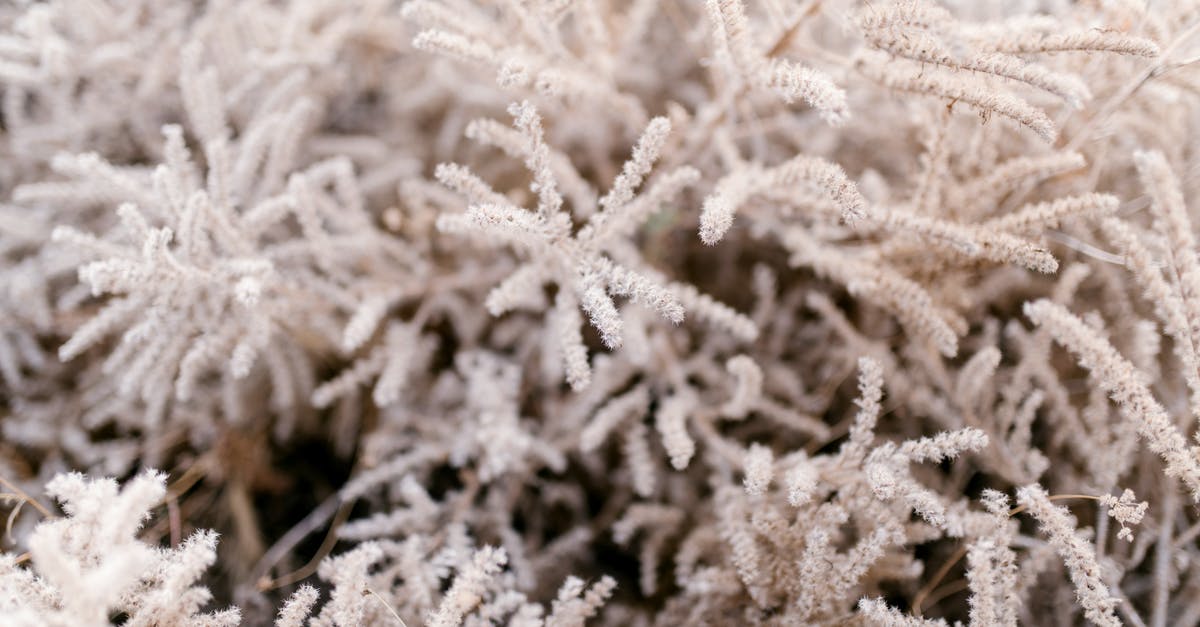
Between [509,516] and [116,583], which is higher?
[509,516]

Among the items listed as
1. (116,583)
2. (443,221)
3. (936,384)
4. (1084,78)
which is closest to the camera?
(116,583)

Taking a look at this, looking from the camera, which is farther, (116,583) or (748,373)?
(748,373)

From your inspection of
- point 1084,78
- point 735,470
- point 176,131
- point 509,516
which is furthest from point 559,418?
point 1084,78

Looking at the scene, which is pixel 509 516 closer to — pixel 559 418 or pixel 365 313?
pixel 559 418

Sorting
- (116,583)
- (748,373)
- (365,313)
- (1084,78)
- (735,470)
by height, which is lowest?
(116,583)

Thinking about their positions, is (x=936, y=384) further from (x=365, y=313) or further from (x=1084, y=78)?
(x=365, y=313)

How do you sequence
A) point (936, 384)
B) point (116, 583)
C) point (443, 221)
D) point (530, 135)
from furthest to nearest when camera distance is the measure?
point (936, 384) < point (443, 221) < point (530, 135) < point (116, 583)

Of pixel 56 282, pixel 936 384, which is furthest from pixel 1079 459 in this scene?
pixel 56 282
